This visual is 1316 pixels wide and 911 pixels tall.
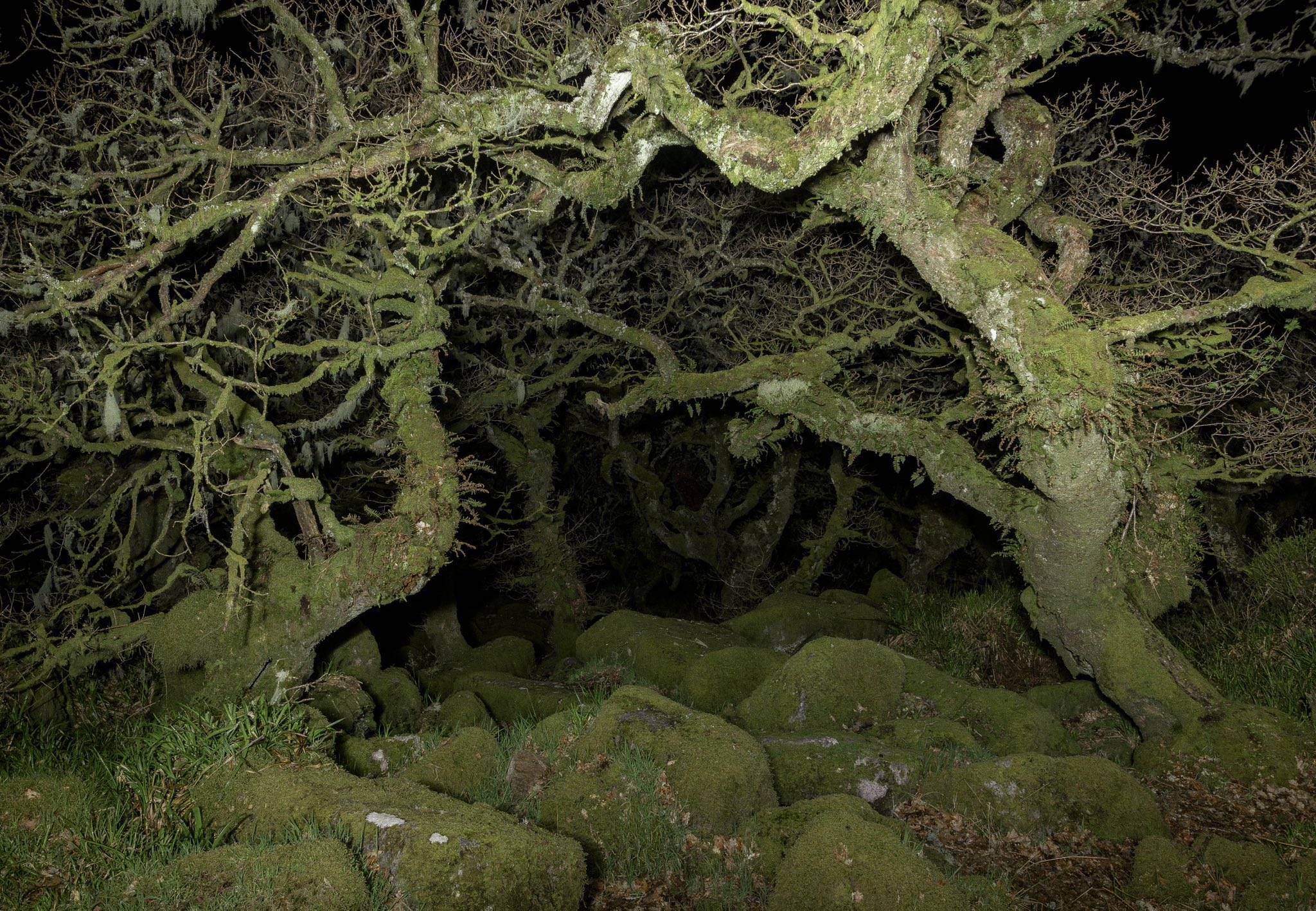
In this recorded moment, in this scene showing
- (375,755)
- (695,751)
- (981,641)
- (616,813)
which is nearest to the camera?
(616,813)

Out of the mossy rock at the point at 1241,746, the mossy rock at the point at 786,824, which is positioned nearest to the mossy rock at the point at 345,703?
the mossy rock at the point at 786,824

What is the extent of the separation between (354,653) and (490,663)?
3310mm

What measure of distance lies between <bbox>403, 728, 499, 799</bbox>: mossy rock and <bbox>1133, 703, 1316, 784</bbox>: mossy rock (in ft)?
18.7

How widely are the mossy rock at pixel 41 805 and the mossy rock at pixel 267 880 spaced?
1.19m

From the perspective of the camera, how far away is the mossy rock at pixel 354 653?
923cm

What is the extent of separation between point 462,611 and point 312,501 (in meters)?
13.7

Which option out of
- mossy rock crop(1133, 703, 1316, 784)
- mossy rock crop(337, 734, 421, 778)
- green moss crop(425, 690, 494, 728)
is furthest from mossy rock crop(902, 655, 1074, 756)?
mossy rock crop(337, 734, 421, 778)

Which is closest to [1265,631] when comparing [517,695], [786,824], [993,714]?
[993,714]

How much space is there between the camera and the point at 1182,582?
26.5 ft

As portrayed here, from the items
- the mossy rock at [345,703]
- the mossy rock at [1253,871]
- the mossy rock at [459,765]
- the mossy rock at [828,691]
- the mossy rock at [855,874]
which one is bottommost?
the mossy rock at [345,703]

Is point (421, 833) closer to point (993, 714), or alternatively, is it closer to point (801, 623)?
point (993, 714)

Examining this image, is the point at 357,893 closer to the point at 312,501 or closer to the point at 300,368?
the point at 312,501

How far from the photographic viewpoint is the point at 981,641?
1084 centimetres

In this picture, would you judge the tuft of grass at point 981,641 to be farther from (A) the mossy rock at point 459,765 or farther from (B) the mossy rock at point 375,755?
(B) the mossy rock at point 375,755
